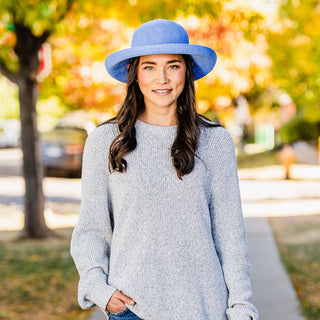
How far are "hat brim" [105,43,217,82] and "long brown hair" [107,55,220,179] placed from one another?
6 cm

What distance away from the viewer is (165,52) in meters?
2.38

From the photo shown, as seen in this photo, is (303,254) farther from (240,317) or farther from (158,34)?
(158,34)

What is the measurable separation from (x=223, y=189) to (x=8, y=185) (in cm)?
1558

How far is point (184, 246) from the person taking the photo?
2270 millimetres

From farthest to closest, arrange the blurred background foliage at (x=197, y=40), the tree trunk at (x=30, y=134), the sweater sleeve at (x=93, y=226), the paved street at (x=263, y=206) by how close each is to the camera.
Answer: the tree trunk at (x=30, y=134), the blurred background foliage at (x=197, y=40), the paved street at (x=263, y=206), the sweater sleeve at (x=93, y=226)

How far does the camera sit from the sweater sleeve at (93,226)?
7.77 feet

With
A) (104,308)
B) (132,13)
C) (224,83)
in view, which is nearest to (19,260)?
(132,13)

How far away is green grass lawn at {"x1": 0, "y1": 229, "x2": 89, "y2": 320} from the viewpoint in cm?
577

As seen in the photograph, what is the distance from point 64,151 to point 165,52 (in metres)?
16.3

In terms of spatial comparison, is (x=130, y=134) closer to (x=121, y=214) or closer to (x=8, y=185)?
(x=121, y=214)

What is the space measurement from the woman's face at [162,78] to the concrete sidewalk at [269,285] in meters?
3.29

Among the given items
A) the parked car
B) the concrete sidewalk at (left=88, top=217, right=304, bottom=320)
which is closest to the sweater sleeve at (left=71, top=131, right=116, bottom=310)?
the concrete sidewalk at (left=88, top=217, right=304, bottom=320)

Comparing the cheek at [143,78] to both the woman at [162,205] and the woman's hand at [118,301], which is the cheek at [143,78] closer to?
the woman at [162,205]

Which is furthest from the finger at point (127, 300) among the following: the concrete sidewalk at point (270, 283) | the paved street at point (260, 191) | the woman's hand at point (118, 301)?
the paved street at point (260, 191)
